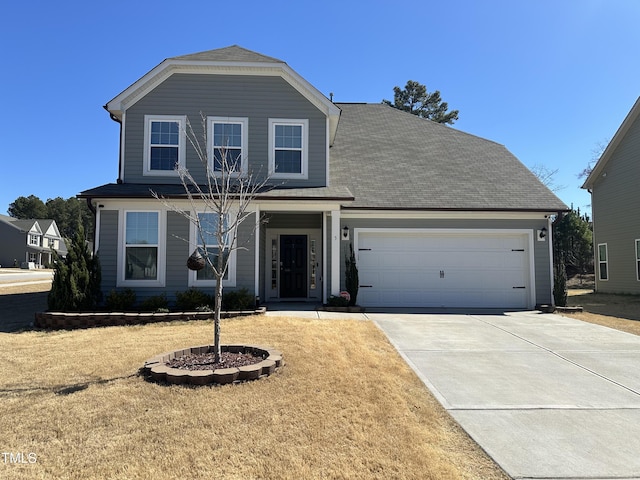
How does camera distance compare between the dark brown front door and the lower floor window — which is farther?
the dark brown front door

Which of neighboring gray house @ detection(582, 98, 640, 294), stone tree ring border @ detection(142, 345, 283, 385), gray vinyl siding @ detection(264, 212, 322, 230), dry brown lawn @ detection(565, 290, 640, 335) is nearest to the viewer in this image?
stone tree ring border @ detection(142, 345, 283, 385)

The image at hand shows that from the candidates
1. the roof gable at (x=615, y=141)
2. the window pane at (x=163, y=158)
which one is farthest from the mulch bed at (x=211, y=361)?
the roof gable at (x=615, y=141)

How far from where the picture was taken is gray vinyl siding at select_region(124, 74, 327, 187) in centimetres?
1172

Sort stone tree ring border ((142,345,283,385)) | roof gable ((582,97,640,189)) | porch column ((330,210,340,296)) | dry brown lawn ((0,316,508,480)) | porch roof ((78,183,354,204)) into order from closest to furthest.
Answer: dry brown lawn ((0,316,508,480)) < stone tree ring border ((142,345,283,385)) < porch roof ((78,183,354,204)) < porch column ((330,210,340,296)) < roof gable ((582,97,640,189))

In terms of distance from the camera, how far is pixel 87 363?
5.95 metres

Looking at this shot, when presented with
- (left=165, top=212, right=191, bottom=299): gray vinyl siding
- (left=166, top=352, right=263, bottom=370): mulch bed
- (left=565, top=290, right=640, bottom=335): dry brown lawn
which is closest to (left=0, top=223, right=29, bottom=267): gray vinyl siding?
(left=165, top=212, right=191, bottom=299): gray vinyl siding

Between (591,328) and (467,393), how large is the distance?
590 centimetres

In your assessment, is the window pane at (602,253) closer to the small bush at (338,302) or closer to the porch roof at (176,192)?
the porch roof at (176,192)

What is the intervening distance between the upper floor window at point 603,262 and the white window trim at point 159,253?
18560 mm

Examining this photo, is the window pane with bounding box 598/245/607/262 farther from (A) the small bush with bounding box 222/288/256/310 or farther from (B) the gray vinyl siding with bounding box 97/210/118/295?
(B) the gray vinyl siding with bounding box 97/210/118/295

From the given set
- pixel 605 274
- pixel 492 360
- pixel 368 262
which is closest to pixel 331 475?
pixel 492 360

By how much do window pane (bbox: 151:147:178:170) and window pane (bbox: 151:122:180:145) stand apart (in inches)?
7.7

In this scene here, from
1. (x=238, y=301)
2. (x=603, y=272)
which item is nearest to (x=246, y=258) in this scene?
(x=238, y=301)

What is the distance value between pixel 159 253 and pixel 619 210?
18344 millimetres
